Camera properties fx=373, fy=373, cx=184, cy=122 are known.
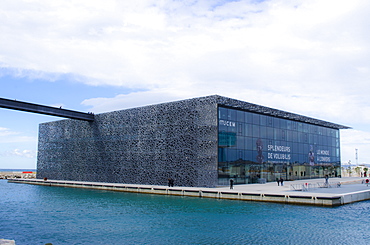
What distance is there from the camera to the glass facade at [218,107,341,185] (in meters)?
42.2

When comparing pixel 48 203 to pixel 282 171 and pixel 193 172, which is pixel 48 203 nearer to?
pixel 193 172

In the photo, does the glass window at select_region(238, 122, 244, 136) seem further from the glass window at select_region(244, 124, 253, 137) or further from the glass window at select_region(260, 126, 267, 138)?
the glass window at select_region(260, 126, 267, 138)

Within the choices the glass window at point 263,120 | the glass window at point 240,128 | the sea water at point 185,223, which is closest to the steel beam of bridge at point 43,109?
the sea water at point 185,223

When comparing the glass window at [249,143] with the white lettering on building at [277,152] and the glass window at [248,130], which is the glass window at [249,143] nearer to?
the glass window at [248,130]

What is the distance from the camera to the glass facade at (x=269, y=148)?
42250 millimetres

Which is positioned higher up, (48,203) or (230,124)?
(230,124)

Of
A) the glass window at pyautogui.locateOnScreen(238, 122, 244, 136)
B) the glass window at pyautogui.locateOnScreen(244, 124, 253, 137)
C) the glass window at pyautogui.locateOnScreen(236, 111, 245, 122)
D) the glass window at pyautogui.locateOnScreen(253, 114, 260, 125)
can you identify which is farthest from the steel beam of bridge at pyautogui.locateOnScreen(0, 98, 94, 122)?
the glass window at pyautogui.locateOnScreen(253, 114, 260, 125)

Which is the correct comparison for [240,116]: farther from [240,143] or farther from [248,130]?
[240,143]

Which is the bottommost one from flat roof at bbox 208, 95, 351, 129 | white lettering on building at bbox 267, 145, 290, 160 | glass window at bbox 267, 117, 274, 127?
white lettering on building at bbox 267, 145, 290, 160

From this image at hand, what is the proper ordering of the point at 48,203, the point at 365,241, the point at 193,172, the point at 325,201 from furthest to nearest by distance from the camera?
1. the point at 193,172
2. the point at 48,203
3. the point at 325,201
4. the point at 365,241

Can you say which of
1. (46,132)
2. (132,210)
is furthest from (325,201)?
(46,132)

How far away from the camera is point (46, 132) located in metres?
65.8

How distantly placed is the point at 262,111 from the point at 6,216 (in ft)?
103

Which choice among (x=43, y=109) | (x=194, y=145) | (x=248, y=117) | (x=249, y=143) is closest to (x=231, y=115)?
(x=248, y=117)
